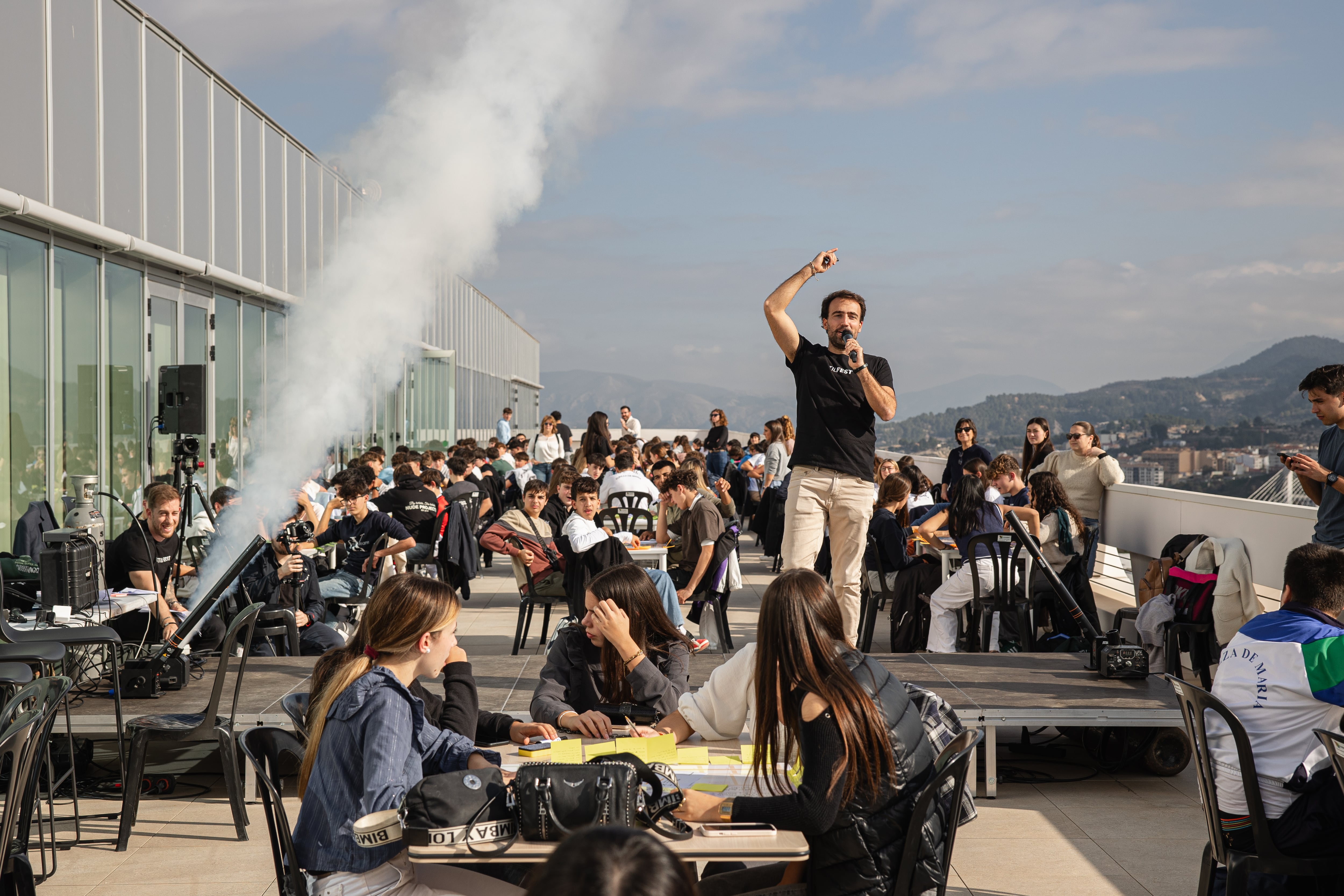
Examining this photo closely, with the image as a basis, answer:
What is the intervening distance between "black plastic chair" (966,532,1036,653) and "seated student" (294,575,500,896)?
4690mm

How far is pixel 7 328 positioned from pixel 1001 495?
6.86 m

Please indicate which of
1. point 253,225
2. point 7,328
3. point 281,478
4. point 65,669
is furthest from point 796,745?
point 253,225

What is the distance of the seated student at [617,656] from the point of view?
386 centimetres

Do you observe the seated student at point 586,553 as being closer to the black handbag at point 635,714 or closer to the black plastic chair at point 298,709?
the black handbag at point 635,714

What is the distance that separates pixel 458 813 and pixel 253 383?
37.8 feet

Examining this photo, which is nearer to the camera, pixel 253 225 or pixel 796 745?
pixel 796 745

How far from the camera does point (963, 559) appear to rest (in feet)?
24.3

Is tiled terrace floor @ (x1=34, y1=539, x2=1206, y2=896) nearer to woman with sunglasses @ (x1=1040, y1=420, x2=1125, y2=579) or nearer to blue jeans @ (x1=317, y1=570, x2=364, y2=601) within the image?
blue jeans @ (x1=317, y1=570, x2=364, y2=601)

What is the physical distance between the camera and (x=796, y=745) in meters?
2.85

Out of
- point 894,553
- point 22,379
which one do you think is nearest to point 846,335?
point 894,553

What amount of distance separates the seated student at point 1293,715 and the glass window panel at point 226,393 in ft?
33.9

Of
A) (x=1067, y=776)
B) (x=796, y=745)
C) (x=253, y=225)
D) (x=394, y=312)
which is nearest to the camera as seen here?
(x=796, y=745)

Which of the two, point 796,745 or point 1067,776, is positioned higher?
point 796,745

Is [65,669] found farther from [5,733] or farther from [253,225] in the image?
[253,225]
